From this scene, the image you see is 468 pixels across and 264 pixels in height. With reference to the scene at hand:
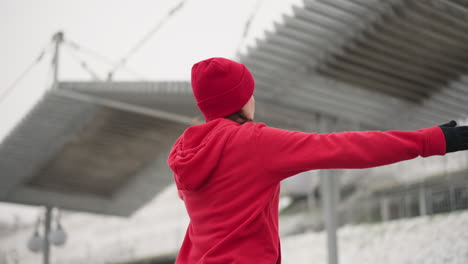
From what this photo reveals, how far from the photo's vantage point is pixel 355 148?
2.02m

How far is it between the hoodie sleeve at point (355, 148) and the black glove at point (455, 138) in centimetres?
2

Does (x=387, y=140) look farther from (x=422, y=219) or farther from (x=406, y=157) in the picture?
(x=422, y=219)

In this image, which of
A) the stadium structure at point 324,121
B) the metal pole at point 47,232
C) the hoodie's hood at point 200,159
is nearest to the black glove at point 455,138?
the hoodie's hood at point 200,159

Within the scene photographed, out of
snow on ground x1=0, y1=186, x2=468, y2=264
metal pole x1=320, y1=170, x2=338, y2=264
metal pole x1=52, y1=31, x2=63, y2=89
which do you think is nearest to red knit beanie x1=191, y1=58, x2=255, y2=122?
metal pole x1=320, y1=170, x2=338, y2=264

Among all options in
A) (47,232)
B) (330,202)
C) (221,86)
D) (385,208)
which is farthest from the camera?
(385,208)

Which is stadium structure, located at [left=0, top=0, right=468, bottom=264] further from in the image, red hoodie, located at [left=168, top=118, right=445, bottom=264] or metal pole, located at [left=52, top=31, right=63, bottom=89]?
red hoodie, located at [left=168, top=118, right=445, bottom=264]

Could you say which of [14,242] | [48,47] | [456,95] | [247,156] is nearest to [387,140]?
[247,156]

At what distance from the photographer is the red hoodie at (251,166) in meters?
2.02

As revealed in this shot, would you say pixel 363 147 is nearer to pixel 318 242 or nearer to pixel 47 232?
pixel 47 232

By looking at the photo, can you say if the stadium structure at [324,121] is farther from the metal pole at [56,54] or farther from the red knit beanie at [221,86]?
the red knit beanie at [221,86]

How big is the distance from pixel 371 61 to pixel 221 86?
7.37 m

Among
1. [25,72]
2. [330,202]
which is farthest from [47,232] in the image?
[330,202]

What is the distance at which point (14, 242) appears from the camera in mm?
36469

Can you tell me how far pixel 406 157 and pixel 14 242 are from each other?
3763 cm
